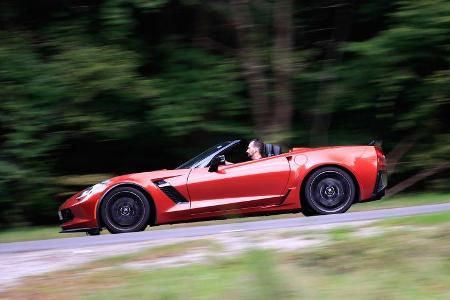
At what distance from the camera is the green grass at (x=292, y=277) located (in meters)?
5.07

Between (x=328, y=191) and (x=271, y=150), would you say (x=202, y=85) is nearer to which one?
(x=271, y=150)

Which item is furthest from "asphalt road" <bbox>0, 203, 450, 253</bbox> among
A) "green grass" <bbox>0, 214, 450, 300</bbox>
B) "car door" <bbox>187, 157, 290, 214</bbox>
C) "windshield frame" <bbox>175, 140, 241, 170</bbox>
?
"green grass" <bbox>0, 214, 450, 300</bbox>

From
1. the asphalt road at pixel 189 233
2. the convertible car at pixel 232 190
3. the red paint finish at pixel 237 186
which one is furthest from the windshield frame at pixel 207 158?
the asphalt road at pixel 189 233

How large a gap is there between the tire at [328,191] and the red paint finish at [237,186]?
0.09m

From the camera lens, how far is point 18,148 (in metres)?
13.4

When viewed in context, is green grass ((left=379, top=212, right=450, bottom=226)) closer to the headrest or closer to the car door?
the car door

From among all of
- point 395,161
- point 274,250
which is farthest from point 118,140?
point 274,250

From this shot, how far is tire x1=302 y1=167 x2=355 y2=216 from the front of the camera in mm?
9500

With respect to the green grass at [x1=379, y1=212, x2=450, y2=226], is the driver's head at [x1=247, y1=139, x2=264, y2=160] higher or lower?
higher

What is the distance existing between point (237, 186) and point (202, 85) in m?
5.54

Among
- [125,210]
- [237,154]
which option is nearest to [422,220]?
[237,154]

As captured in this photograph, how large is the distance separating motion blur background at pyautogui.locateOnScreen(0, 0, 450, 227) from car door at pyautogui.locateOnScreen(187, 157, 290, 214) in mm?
4982

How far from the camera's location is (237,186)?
30.8ft

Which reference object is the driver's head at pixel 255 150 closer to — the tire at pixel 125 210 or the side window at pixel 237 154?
the side window at pixel 237 154
